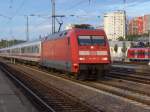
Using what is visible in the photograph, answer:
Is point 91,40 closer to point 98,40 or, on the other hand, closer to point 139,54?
point 98,40

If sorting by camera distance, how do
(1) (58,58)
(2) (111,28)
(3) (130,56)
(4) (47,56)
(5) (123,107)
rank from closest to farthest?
(5) (123,107) → (1) (58,58) → (4) (47,56) → (3) (130,56) → (2) (111,28)

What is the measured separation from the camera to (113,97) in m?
16.5

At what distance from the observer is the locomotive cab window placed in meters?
24.7

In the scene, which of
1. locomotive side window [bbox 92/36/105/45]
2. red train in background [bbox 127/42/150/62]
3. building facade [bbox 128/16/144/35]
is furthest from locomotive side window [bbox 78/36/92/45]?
building facade [bbox 128/16/144/35]

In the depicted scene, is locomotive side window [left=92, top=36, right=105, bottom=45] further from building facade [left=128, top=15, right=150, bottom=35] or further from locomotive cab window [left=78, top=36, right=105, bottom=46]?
building facade [left=128, top=15, right=150, bottom=35]

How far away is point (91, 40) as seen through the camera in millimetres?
24875

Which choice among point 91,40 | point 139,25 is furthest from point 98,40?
point 139,25

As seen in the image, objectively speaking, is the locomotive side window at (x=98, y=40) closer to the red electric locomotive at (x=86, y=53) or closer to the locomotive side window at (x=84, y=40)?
the red electric locomotive at (x=86, y=53)

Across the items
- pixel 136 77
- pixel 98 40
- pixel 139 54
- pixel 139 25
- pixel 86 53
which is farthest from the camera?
pixel 139 25

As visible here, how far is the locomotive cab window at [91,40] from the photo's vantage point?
24684mm

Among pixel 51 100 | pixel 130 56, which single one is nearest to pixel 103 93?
pixel 51 100

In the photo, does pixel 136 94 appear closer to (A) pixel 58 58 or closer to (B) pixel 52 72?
(A) pixel 58 58

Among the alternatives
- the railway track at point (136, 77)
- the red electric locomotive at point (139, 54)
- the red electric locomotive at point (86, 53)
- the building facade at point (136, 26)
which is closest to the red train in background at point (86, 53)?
the red electric locomotive at point (86, 53)

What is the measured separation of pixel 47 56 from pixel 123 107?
21052mm
